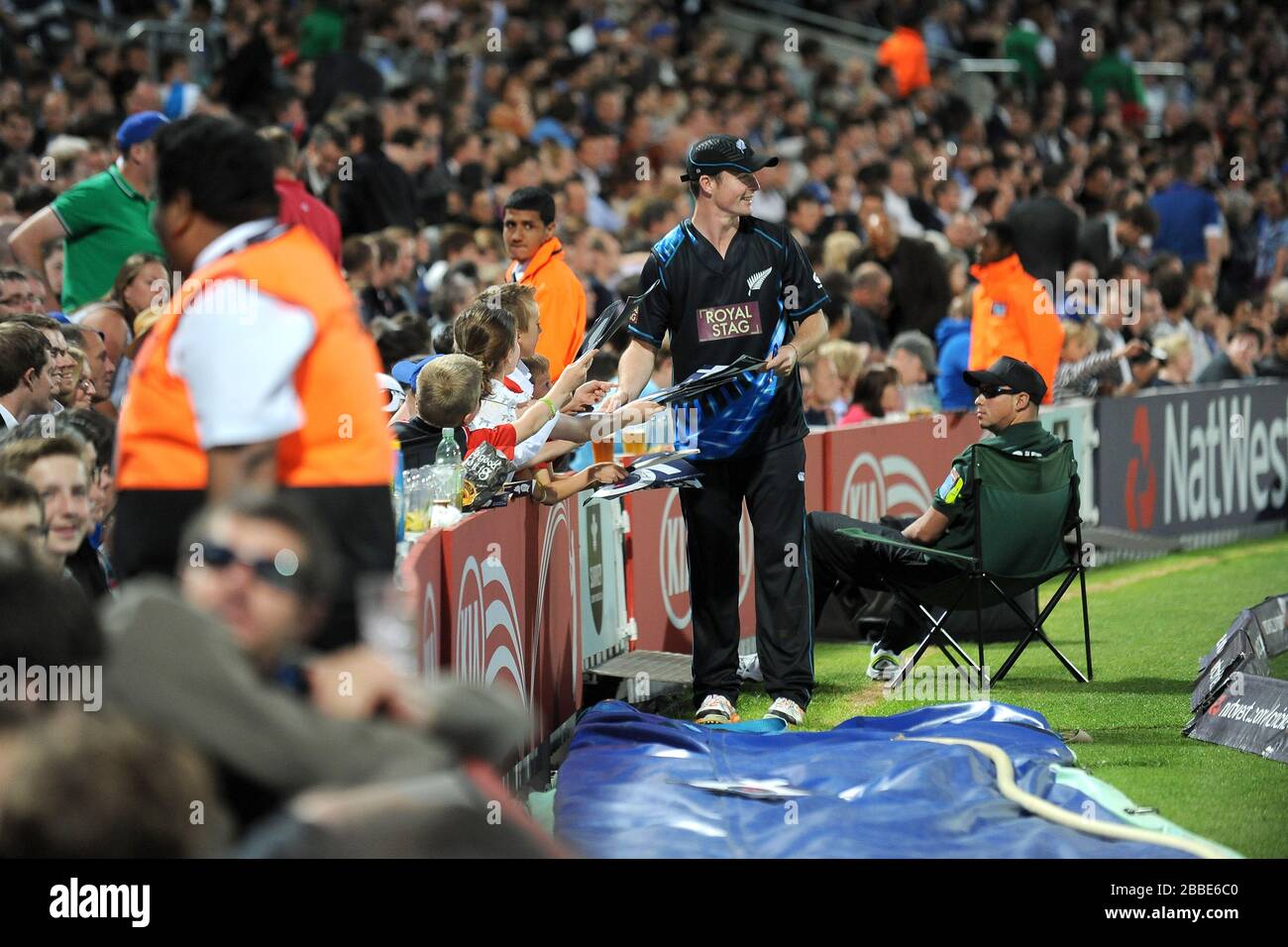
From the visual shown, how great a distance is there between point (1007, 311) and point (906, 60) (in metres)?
12.5

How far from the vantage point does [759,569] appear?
27.7 ft

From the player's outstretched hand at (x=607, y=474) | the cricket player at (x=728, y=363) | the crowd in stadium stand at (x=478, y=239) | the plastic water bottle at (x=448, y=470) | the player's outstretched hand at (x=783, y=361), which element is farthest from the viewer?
the cricket player at (x=728, y=363)

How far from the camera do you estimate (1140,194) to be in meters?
21.8

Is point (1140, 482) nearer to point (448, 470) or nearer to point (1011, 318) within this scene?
point (1011, 318)

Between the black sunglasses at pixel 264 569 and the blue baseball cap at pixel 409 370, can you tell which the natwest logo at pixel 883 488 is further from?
the black sunglasses at pixel 264 569

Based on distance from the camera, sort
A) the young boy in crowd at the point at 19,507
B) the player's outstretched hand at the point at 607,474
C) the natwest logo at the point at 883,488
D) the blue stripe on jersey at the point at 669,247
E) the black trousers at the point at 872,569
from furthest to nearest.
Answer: the natwest logo at the point at 883,488
the black trousers at the point at 872,569
the blue stripe on jersey at the point at 669,247
the player's outstretched hand at the point at 607,474
the young boy in crowd at the point at 19,507

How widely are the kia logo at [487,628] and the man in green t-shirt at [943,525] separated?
198 centimetres

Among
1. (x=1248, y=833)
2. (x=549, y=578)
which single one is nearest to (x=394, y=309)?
(x=549, y=578)

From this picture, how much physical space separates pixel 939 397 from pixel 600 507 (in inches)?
181

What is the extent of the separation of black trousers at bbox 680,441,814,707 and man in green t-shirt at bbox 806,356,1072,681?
2.49ft

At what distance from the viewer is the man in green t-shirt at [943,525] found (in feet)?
30.6

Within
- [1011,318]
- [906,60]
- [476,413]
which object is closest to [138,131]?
[476,413]

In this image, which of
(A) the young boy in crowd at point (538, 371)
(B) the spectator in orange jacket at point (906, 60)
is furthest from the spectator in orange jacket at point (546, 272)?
(B) the spectator in orange jacket at point (906, 60)
